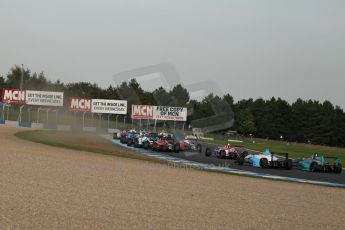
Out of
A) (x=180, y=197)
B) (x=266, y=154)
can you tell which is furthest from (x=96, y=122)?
(x=180, y=197)

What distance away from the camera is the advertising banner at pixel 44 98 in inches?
2416

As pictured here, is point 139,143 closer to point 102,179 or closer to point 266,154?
point 266,154

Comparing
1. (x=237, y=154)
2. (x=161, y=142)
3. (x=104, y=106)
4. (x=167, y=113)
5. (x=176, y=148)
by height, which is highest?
(x=104, y=106)

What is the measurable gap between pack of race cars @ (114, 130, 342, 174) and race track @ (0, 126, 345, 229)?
783cm

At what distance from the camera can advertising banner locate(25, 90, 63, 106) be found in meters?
61.4

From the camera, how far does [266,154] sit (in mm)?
23406

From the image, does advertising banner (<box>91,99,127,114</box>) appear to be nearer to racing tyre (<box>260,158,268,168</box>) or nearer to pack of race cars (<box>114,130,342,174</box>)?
pack of race cars (<box>114,130,342,174</box>)

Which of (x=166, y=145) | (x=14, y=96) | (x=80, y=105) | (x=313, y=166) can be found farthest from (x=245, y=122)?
(x=313, y=166)

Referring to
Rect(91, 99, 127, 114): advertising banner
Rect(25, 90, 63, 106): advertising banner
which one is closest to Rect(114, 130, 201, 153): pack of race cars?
Rect(91, 99, 127, 114): advertising banner

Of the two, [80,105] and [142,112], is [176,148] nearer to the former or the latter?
[142,112]

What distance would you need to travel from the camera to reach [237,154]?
2761 centimetres

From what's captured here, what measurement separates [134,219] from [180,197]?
3.01 metres

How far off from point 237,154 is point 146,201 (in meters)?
18.2

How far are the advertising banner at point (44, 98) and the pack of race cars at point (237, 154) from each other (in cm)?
2583
